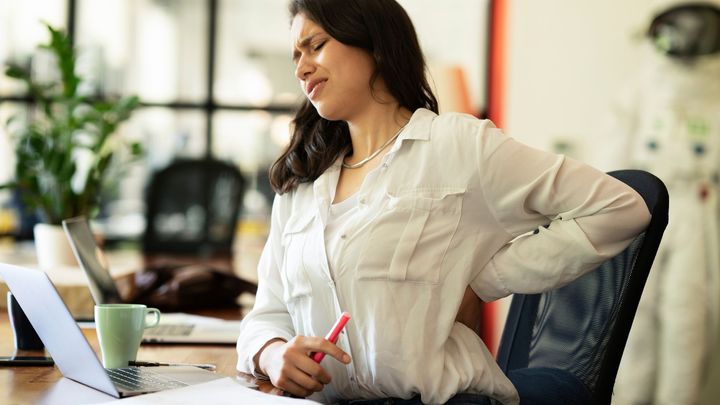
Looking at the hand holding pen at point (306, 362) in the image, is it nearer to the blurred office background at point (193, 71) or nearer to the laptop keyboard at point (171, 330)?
the laptop keyboard at point (171, 330)

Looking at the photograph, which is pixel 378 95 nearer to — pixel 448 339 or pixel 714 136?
pixel 448 339

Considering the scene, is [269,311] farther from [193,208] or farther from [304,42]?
[193,208]

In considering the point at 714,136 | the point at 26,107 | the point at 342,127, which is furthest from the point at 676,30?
the point at 26,107

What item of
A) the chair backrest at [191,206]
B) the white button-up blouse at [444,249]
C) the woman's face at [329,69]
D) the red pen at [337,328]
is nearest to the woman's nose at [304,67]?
the woman's face at [329,69]

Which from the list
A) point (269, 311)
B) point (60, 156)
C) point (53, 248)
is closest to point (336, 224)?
point (269, 311)

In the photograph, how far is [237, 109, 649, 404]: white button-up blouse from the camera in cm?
124

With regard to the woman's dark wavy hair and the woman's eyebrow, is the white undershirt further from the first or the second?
the woman's eyebrow

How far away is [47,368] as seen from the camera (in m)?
1.30

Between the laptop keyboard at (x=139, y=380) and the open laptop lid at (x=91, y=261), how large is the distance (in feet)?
1.43

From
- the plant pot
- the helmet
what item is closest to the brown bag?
the plant pot

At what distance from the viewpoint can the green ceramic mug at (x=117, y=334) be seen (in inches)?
51.4

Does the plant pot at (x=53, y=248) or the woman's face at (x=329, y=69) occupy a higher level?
the woman's face at (x=329, y=69)

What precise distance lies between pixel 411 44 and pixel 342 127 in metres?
0.20

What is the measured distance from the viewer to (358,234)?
1292 millimetres
